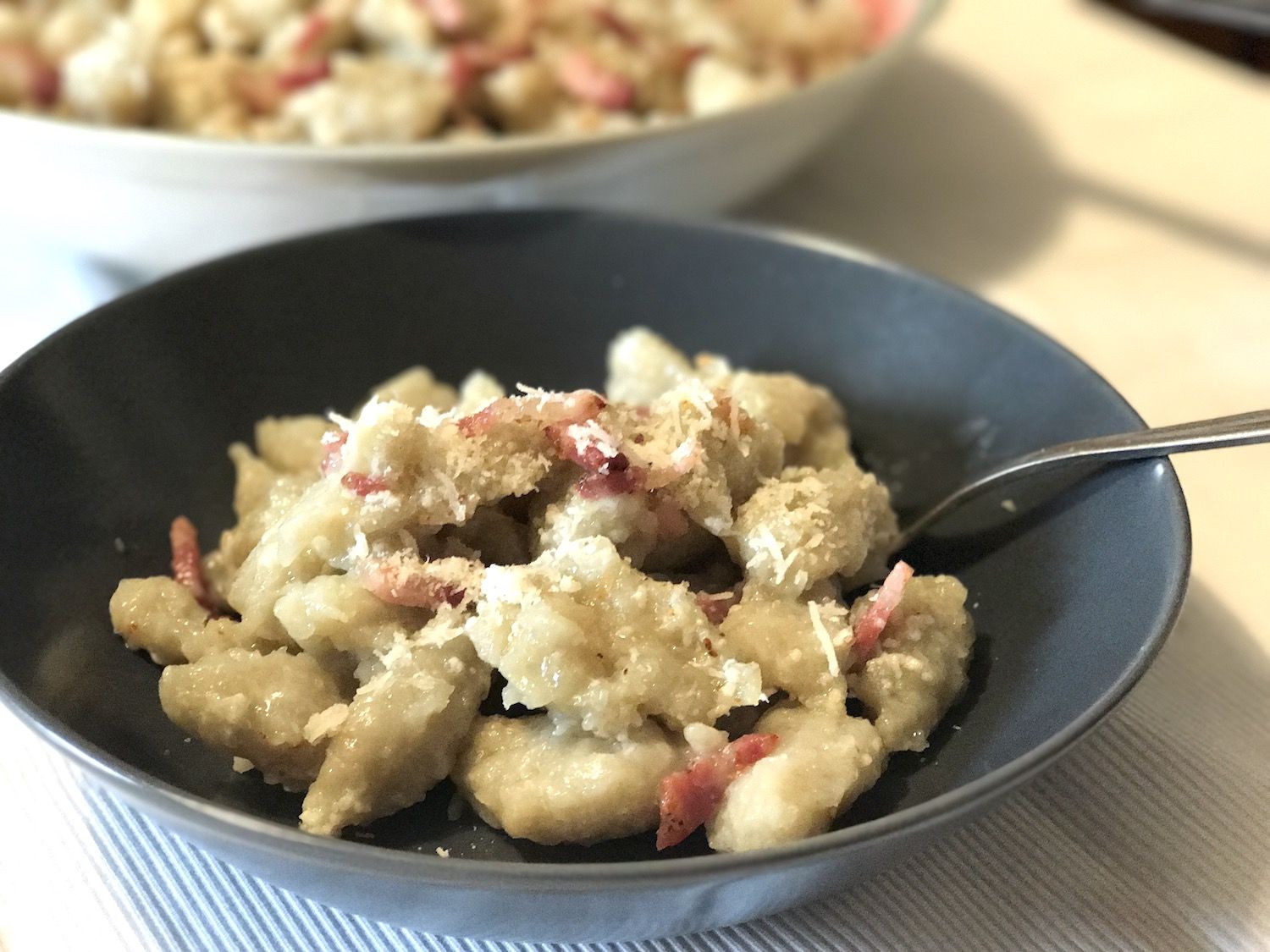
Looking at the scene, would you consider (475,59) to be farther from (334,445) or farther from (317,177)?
(334,445)

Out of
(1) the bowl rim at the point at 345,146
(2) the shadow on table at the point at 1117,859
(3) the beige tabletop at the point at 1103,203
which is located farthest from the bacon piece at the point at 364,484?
(3) the beige tabletop at the point at 1103,203

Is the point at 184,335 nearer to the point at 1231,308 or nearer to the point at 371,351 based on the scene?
the point at 371,351

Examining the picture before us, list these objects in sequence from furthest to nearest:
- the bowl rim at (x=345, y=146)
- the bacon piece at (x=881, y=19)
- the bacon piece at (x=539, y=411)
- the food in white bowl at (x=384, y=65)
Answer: the bacon piece at (x=881, y=19), the food in white bowl at (x=384, y=65), the bowl rim at (x=345, y=146), the bacon piece at (x=539, y=411)

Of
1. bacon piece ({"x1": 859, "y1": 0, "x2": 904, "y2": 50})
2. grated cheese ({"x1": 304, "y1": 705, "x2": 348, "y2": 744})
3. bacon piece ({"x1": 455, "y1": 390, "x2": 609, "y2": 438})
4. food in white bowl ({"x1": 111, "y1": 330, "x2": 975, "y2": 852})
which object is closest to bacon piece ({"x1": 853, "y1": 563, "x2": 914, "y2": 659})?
food in white bowl ({"x1": 111, "y1": 330, "x2": 975, "y2": 852})

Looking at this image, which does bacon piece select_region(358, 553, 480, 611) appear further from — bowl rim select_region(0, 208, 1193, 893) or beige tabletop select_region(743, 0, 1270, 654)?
beige tabletop select_region(743, 0, 1270, 654)

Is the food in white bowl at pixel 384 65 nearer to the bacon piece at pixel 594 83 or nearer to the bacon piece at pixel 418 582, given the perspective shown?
the bacon piece at pixel 594 83

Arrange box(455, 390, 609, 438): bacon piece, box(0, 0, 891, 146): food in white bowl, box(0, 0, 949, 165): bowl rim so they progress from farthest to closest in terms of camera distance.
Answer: box(0, 0, 891, 146): food in white bowl < box(0, 0, 949, 165): bowl rim < box(455, 390, 609, 438): bacon piece

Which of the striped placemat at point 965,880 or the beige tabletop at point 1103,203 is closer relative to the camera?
the striped placemat at point 965,880

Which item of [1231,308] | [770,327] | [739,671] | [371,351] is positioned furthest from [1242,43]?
[739,671]
